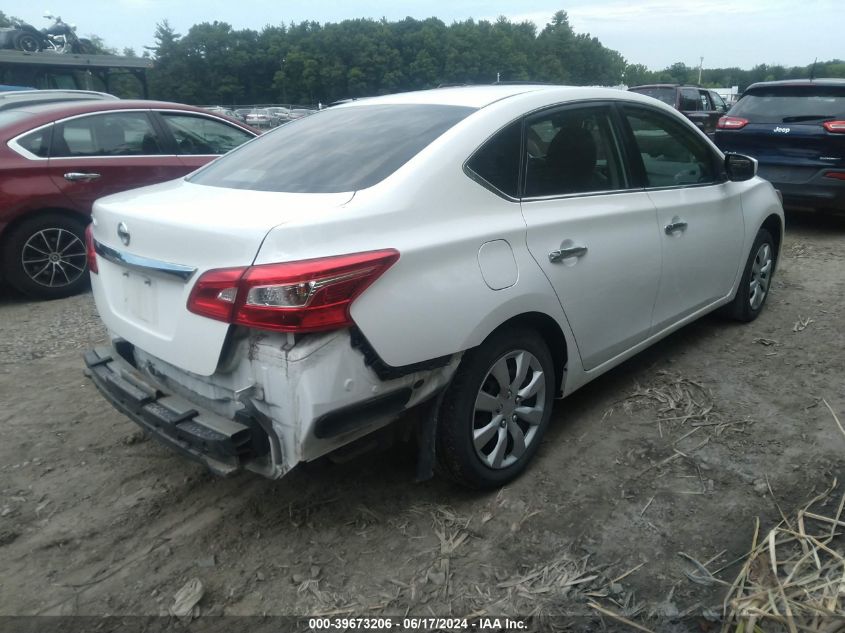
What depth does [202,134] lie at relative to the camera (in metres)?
6.83

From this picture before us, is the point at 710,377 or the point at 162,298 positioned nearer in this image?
the point at 162,298

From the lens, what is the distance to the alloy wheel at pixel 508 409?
2.86m

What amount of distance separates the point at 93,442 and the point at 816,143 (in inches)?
292

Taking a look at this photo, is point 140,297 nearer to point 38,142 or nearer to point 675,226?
point 675,226

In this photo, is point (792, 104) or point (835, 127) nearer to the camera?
point (835, 127)

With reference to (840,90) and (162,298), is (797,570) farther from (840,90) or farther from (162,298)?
(840,90)

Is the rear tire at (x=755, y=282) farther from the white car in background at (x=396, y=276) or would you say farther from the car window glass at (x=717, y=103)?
the car window glass at (x=717, y=103)

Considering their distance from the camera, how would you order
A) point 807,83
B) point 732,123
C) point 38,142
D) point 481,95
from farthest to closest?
point 732,123
point 807,83
point 38,142
point 481,95

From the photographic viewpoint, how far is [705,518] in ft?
9.22

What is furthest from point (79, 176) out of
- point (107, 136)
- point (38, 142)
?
point (107, 136)

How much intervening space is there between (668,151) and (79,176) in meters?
4.78

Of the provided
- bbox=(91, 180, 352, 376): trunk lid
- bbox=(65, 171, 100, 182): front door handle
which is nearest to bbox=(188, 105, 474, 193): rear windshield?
bbox=(91, 180, 352, 376): trunk lid

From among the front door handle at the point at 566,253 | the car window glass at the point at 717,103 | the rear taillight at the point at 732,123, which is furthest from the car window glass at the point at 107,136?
the car window glass at the point at 717,103

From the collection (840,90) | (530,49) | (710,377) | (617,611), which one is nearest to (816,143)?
(840,90)
